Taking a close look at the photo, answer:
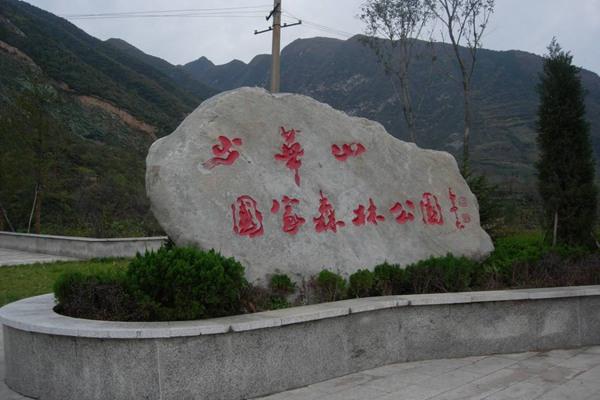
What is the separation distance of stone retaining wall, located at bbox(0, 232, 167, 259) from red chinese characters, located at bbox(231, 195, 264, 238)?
8932 millimetres

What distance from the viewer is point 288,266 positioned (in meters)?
6.08

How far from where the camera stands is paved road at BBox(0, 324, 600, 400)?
4781 millimetres

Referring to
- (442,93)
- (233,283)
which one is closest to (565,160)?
(233,283)

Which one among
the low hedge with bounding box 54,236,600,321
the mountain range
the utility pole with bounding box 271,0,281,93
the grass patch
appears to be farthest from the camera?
the mountain range

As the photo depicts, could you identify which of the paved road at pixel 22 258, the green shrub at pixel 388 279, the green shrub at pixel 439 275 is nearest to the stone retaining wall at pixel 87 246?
the paved road at pixel 22 258

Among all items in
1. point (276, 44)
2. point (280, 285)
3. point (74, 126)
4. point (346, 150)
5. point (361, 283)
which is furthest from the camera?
point (74, 126)

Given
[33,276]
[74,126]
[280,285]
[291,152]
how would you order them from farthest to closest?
[74,126], [33,276], [291,152], [280,285]

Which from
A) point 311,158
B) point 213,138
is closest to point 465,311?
point 311,158

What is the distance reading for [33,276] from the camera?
11477 millimetres

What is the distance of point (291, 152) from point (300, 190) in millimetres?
454

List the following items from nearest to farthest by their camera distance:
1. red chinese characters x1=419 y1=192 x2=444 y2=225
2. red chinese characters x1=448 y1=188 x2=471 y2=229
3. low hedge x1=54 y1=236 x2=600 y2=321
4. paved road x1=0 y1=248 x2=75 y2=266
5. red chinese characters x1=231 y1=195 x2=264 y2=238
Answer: low hedge x1=54 y1=236 x2=600 y2=321
red chinese characters x1=231 y1=195 x2=264 y2=238
red chinese characters x1=419 y1=192 x2=444 y2=225
red chinese characters x1=448 y1=188 x2=471 y2=229
paved road x1=0 y1=248 x2=75 y2=266

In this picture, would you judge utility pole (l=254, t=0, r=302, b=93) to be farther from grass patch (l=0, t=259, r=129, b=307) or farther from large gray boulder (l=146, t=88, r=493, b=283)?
large gray boulder (l=146, t=88, r=493, b=283)

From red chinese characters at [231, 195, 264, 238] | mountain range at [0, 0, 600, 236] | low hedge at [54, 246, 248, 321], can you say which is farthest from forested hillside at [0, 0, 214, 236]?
low hedge at [54, 246, 248, 321]

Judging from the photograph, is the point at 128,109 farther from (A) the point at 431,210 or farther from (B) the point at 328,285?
(B) the point at 328,285
